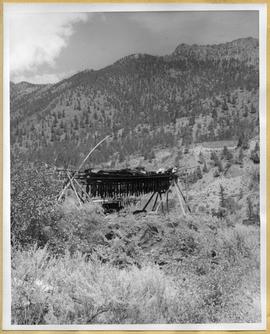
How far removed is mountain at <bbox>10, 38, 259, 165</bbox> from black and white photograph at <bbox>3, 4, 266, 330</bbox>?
10 millimetres

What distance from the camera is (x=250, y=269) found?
211 inches

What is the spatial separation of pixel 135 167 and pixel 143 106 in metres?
0.55

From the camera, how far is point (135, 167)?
5.53 m

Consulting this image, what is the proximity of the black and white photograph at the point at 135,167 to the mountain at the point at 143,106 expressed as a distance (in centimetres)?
1

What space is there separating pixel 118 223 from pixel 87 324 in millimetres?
912

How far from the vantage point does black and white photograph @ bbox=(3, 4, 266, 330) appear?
5340mm

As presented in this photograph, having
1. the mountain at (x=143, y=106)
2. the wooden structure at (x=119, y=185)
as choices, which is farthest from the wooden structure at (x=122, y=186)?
the mountain at (x=143, y=106)

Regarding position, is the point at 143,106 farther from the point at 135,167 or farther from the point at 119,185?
the point at 119,185

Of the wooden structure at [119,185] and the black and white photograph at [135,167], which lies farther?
the wooden structure at [119,185]

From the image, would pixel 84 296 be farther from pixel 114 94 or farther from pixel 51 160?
pixel 114 94

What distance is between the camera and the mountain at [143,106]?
213 inches

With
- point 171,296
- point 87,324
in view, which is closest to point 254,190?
point 171,296

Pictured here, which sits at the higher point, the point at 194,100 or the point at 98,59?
the point at 98,59

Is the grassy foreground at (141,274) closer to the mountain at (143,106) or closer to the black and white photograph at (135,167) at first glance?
the black and white photograph at (135,167)
